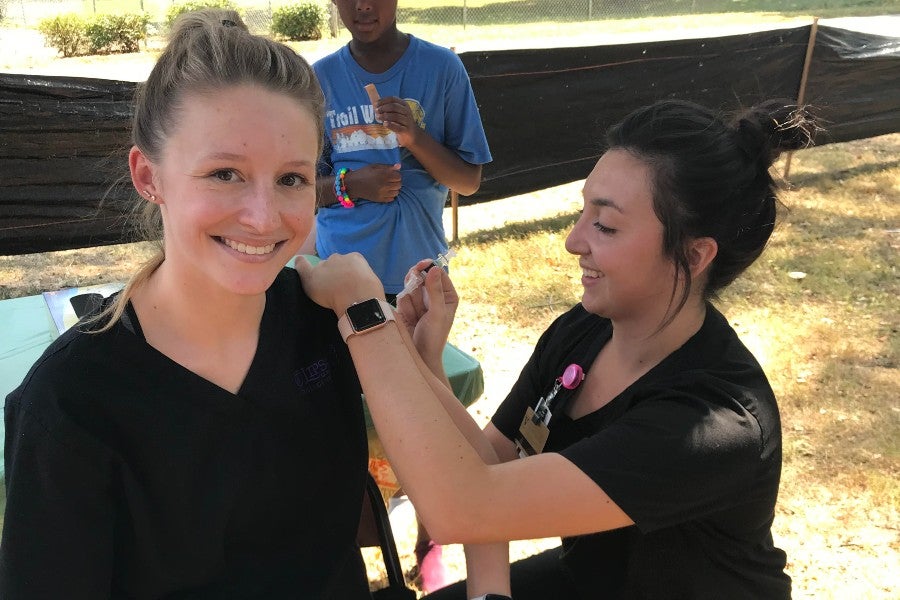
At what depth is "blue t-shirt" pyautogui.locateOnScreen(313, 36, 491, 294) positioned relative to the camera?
255 centimetres

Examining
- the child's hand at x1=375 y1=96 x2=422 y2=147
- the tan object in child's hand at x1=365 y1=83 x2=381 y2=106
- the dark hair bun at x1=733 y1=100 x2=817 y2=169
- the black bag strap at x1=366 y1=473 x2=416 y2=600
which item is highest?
the dark hair bun at x1=733 y1=100 x2=817 y2=169

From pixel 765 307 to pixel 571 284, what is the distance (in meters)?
1.21

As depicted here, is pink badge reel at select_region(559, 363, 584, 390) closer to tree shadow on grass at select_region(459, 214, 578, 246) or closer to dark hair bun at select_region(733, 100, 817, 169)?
dark hair bun at select_region(733, 100, 817, 169)

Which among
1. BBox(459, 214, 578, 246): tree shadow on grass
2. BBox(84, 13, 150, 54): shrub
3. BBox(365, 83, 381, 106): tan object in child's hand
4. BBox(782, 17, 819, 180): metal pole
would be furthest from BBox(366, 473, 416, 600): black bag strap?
BBox(84, 13, 150, 54): shrub

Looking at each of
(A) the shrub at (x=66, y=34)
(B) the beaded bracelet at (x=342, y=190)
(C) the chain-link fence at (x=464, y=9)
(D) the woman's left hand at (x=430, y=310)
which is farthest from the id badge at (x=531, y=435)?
(C) the chain-link fence at (x=464, y=9)

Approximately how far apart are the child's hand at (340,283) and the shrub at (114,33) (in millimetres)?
17499

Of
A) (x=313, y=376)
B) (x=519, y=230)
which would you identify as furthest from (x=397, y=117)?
(x=519, y=230)

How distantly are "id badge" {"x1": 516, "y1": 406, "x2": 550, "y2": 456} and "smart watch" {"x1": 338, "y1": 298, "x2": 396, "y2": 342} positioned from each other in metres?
0.49

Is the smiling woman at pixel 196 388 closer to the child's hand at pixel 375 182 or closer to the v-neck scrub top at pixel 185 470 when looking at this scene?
the v-neck scrub top at pixel 185 470

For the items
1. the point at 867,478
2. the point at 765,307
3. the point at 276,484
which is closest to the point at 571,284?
the point at 765,307

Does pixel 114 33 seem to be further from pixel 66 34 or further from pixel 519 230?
pixel 519 230

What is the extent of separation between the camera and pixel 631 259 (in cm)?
158

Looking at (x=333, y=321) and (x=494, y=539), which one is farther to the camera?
(x=333, y=321)

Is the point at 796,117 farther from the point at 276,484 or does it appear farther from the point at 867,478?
the point at 867,478
